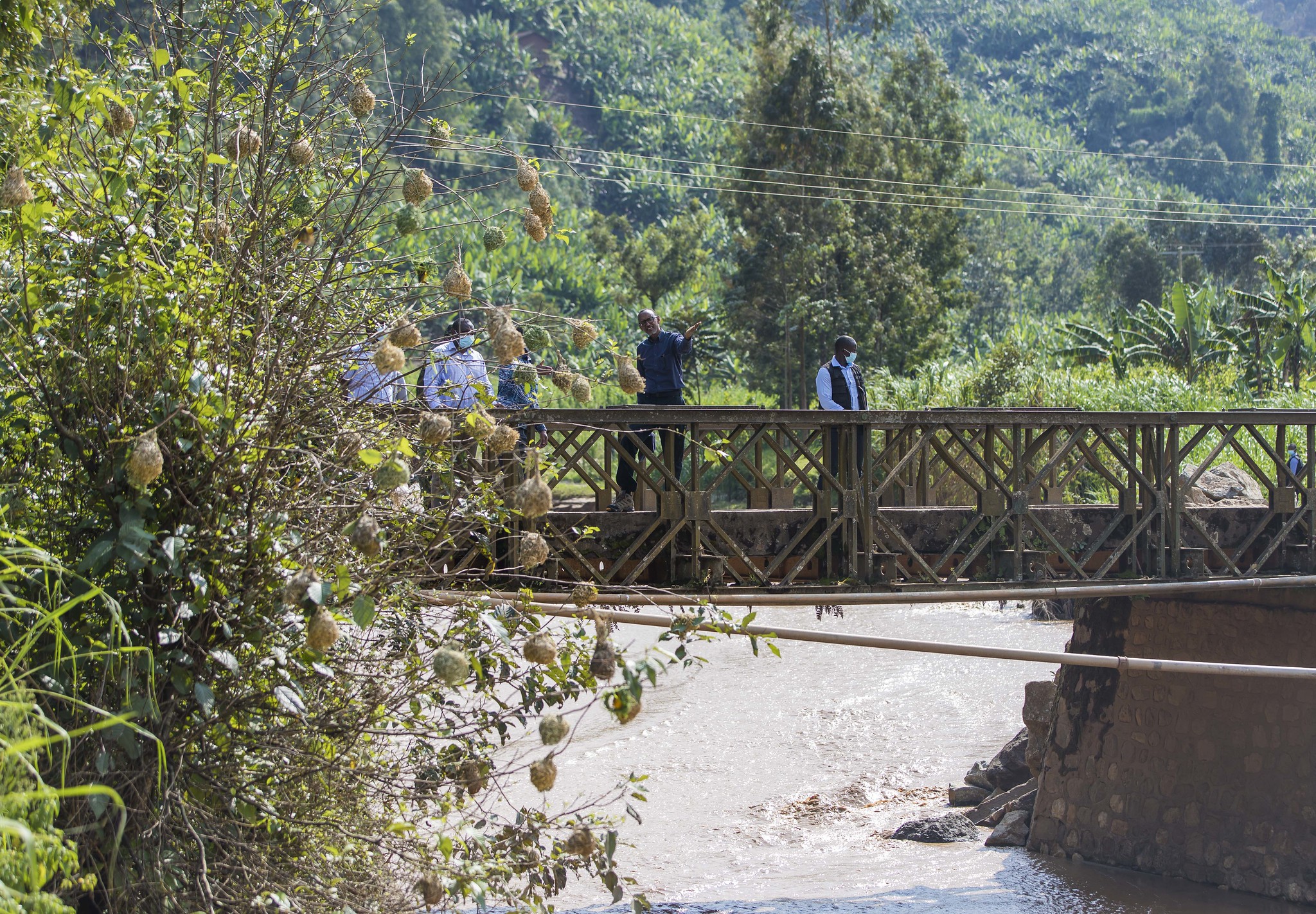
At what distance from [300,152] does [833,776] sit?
12765 mm

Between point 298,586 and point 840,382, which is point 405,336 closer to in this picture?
point 298,586

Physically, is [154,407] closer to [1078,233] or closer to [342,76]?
[342,76]

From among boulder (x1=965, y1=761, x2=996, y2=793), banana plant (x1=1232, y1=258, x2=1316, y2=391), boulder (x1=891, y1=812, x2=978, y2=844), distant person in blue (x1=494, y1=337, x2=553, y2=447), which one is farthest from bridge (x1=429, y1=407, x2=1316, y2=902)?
banana plant (x1=1232, y1=258, x2=1316, y2=391)

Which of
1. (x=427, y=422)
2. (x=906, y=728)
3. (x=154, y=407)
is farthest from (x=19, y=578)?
(x=906, y=728)

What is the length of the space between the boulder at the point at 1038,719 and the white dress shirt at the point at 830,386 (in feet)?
14.8

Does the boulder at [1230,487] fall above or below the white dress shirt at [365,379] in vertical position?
below

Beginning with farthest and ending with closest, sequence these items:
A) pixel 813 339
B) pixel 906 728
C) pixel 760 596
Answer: pixel 813 339, pixel 906 728, pixel 760 596

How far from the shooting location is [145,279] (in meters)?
4.49

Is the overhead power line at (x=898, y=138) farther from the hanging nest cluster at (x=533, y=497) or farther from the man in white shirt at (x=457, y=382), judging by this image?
the hanging nest cluster at (x=533, y=497)

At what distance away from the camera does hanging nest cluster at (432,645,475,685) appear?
A: 438 centimetres

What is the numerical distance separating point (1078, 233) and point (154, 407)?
276 ft

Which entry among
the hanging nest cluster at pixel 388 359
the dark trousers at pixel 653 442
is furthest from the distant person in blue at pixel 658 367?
the hanging nest cluster at pixel 388 359

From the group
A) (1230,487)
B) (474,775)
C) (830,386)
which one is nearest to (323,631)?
(474,775)

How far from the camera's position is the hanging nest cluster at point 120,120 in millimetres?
4664
